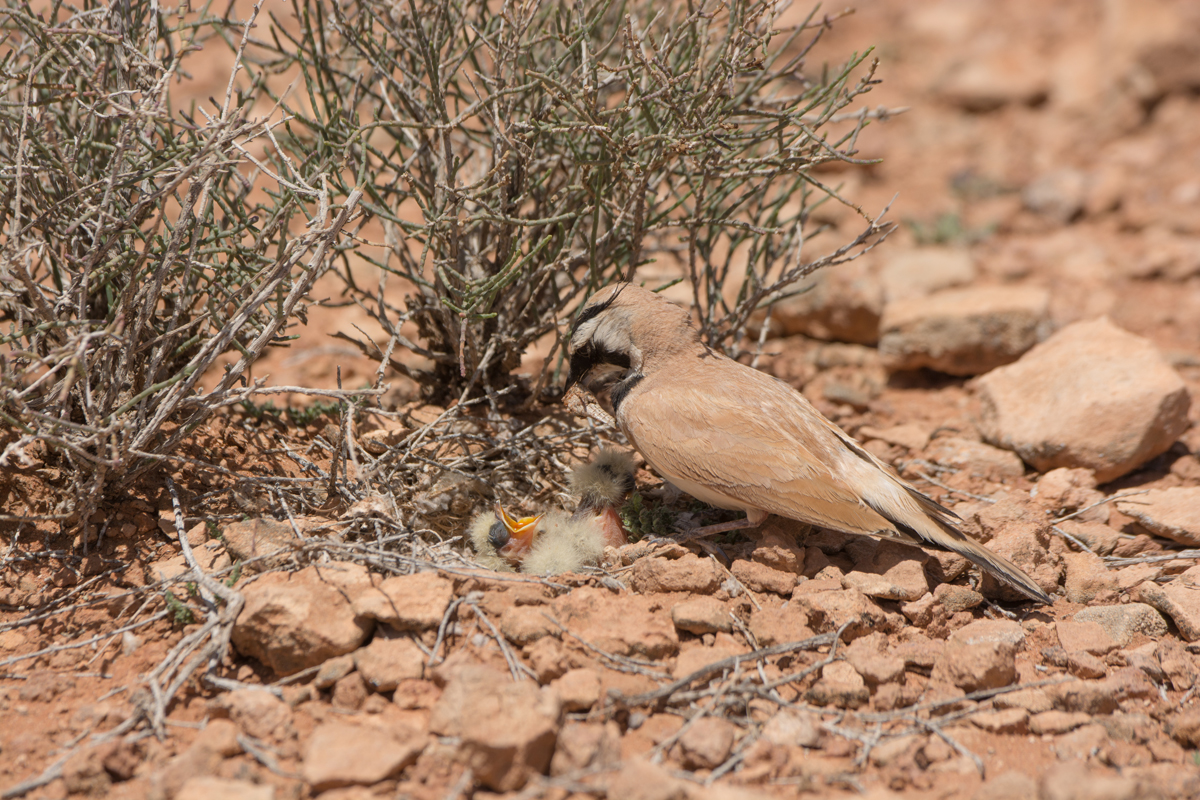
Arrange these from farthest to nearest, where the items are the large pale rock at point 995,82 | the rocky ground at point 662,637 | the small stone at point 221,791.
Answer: the large pale rock at point 995,82
the rocky ground at point 662,637
the small stone at point 221,791

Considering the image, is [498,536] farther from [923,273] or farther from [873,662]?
[923,273]

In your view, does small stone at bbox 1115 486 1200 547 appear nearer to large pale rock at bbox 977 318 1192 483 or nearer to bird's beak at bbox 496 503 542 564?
large pale rock at bbox 977 318 1192 483

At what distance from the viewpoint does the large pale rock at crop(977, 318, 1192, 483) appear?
4.71 m

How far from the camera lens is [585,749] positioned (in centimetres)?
270

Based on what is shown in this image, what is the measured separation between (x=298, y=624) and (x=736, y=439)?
1.93 metres

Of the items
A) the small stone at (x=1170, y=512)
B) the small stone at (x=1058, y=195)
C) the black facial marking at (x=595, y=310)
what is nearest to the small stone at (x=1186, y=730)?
the small stone at (x=1170, y=512)

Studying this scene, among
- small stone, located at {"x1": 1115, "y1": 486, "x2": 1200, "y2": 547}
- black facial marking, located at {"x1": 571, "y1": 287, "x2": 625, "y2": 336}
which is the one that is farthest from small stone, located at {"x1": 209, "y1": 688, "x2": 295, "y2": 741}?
small stone, located at {"x1": 1115, "y1": 486, "x2": 1200, "y2": 547}

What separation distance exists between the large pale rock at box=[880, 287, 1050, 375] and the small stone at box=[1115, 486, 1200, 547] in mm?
1564

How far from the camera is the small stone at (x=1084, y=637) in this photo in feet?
11.4

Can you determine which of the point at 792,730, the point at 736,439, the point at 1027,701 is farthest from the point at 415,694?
the point at 1027,701

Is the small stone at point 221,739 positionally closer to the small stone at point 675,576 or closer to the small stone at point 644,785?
the small stone at point 644,785

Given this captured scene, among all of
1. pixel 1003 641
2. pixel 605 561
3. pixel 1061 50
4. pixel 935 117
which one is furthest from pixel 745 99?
pixel 1061 50

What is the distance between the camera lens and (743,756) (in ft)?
9.18

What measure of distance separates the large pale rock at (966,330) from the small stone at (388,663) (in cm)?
423
